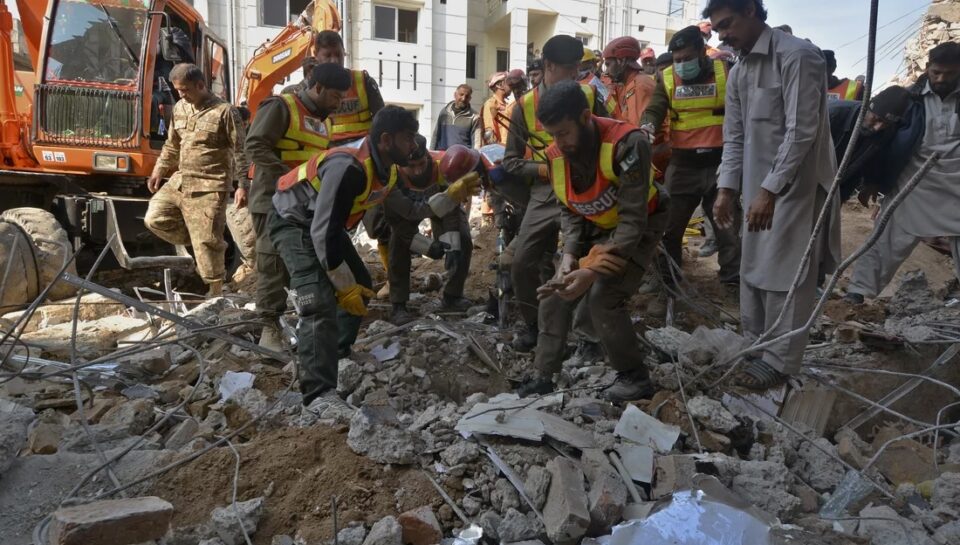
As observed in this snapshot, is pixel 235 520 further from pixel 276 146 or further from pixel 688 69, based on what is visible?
pixel 688 69

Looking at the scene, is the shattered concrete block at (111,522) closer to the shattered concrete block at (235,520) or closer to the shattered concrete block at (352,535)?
the shattered concrete block at (235,520)

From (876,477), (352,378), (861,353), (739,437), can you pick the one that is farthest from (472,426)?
(861,353)

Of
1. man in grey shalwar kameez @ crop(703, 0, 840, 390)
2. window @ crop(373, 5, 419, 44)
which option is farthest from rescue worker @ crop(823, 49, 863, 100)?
window @ crop(373, 5, 419, 44)

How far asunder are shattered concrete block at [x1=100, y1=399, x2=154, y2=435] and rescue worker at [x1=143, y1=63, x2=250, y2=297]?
88.9 inches

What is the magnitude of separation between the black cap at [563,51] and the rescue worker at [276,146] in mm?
1218

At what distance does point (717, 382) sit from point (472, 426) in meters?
1.26

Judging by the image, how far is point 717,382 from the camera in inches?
115

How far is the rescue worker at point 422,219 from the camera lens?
3980 millimetres

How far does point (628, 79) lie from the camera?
4.84 metres

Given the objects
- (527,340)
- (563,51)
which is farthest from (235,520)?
(563,51)

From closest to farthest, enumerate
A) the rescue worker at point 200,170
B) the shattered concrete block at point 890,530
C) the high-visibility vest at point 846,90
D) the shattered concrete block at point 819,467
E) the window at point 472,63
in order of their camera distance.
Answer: the shattered concrete block at point 890,530
the shattered concrete block at point 819,467
the rescue worker at point 200,170
the high-visibility vest at point 846,90
the window at point 472,63

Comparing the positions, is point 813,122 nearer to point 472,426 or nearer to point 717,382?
point 717,382

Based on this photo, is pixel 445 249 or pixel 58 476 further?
pixel 445 249

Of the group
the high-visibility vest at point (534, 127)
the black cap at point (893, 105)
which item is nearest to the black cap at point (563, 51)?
the high-visibility vest at point (534, 127)
